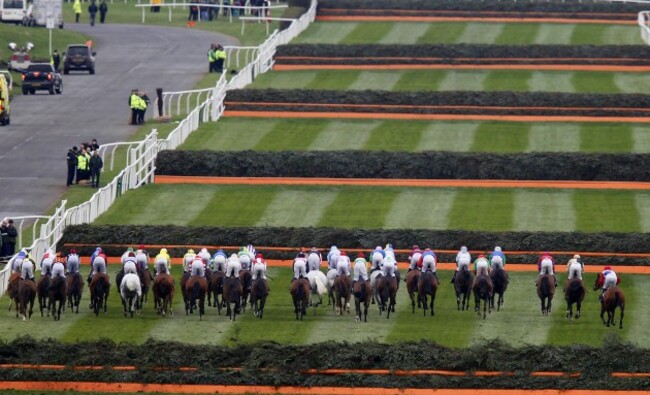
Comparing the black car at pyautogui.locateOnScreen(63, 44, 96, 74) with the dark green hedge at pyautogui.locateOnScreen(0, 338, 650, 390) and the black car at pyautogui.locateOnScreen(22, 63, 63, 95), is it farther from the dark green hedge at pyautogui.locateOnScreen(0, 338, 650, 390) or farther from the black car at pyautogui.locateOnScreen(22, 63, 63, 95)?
the dark green hedge at pyautogui.locateOnScreen(0, 338, 650, 390)

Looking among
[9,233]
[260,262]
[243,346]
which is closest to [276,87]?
[9,233]

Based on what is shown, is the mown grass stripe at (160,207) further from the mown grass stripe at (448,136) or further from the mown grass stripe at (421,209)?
the mown grass stripe at (448,136)

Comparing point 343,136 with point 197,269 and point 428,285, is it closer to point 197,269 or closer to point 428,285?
point 428,285

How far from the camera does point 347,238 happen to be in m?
50.8

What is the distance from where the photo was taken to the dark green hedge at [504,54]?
79.2 m

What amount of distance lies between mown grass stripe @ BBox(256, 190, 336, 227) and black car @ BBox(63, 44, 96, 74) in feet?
99.1

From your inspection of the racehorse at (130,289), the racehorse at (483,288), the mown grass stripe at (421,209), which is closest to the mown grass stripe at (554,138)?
the mown grass stripe at (421,209)

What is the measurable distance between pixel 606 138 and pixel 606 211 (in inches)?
396

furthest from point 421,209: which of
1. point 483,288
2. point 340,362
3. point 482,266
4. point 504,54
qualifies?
point 504,54

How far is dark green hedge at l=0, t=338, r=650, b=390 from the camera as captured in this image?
37.2 m

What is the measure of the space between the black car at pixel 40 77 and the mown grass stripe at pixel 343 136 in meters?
17.5

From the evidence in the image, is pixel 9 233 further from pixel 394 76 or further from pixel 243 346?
pixel 394 76

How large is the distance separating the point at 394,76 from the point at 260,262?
34.1m

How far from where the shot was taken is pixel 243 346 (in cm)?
3838
